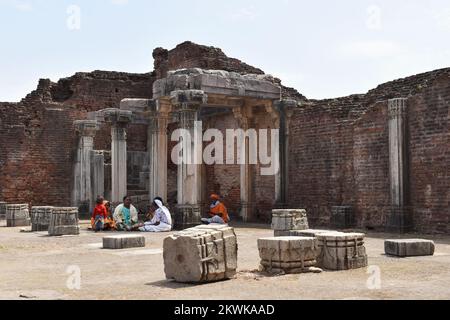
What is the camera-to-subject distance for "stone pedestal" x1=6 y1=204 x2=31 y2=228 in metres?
18.5

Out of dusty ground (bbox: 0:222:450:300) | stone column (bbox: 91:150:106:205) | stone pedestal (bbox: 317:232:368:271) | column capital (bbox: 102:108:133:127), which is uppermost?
column capital (bbox: 102:108:133:127)

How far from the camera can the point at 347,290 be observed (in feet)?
20.9

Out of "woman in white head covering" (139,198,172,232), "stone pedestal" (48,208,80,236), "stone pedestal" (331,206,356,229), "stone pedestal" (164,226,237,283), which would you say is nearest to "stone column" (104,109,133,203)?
"woman in white head covering" (139,198,172,232)

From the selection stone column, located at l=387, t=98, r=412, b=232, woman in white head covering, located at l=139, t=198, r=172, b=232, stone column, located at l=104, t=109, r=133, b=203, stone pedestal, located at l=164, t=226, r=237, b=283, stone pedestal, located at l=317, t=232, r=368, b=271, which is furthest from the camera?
stone column, located at l=104, t=109, r=133, b=203

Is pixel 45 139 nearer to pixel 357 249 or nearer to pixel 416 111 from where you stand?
pixel 416 111

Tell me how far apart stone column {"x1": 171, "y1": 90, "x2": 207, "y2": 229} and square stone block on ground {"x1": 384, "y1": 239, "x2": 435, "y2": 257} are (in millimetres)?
7149

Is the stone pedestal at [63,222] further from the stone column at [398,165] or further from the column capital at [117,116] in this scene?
the stone column at [398,165]

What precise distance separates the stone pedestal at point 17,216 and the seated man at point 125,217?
4.45 metres

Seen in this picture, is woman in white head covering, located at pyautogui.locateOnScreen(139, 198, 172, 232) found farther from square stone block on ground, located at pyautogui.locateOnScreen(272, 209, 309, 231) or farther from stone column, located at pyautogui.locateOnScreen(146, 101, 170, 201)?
A: square stone block on ground, located at pyautogui.locateOnScreen(272, 209, 309, 231)

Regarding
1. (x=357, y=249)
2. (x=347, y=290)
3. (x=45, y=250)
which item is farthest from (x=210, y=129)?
(x=347, y=290)

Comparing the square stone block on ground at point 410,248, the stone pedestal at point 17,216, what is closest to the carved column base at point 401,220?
the square stone block on ground at point 410,248

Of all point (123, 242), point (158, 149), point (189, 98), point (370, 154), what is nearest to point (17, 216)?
point (158, 149)

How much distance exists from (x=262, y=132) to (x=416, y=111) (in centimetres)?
629

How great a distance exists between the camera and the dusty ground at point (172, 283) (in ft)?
20.1
